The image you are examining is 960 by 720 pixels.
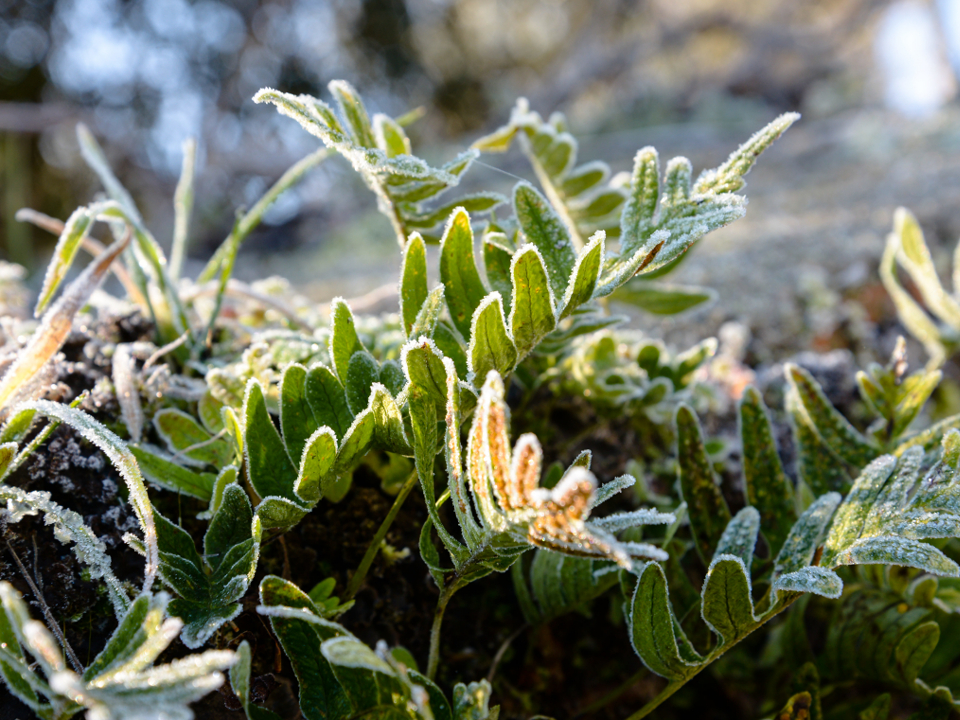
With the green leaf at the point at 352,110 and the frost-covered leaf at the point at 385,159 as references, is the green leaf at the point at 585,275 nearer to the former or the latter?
the frost-covered leaf at the point at 385,159

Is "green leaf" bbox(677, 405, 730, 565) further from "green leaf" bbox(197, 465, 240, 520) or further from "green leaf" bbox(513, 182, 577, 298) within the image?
"green leaf" bbox(197, 465, 240, 520)

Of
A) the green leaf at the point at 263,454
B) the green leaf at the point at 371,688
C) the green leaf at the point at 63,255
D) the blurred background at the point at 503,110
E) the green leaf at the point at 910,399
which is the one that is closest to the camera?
the green leaf at the point at 371,688

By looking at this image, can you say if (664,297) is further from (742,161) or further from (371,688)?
(371,688)

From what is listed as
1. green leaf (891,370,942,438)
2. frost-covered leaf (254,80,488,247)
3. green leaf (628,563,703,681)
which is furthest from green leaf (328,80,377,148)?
green leaf (891,370,942,438)

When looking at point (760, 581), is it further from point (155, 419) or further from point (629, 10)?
point (629, 10)

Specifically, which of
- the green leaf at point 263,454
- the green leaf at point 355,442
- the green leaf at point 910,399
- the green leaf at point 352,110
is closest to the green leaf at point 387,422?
the green leaf at point 355,442

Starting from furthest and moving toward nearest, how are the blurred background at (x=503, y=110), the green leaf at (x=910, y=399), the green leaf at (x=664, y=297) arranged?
the blurred background at (x=503, y=110) → the green leaf at (x=664, y=297) → the green leaf at (x=910, y=399)
